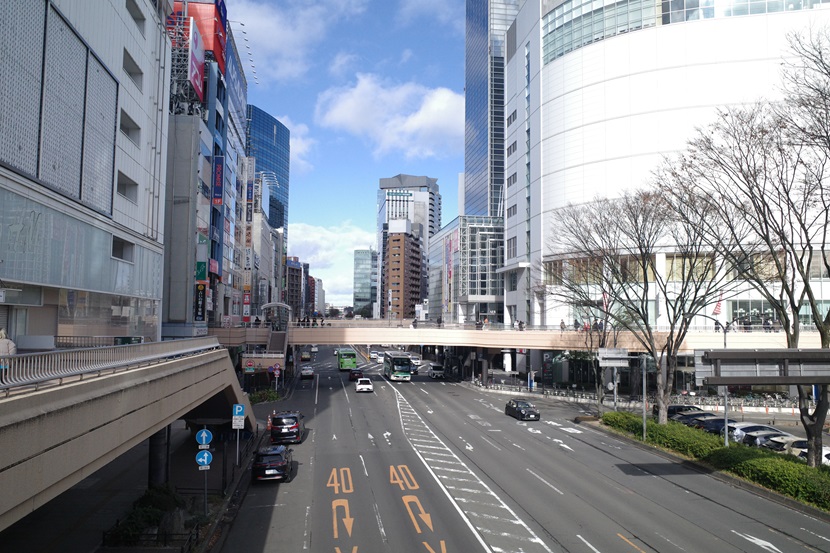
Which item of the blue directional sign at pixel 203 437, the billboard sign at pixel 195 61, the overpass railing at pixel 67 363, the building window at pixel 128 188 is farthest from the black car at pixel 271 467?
the billboard sign at pixel 195 61

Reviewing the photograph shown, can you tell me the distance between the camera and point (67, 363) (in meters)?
10.2

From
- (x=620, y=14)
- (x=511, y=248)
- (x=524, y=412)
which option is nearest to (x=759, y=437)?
(x=524, y=412)

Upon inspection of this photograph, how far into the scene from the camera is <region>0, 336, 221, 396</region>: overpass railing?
8594 millimetres

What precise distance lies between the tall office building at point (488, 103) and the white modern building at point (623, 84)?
72.0 m

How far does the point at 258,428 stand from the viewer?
36.8m

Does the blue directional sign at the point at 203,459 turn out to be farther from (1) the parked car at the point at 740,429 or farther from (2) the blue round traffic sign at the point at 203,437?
(1) the parked car at the point at 740,429

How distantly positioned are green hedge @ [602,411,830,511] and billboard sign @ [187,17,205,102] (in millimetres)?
42317

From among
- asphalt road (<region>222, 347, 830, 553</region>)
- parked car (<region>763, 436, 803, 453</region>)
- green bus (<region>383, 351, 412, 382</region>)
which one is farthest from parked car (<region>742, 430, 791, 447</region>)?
green bus (<region>383, 351, 412, 382</region>)

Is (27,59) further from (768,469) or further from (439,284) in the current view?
(439,284)

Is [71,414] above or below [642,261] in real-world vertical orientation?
below

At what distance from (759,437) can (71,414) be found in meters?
35.1

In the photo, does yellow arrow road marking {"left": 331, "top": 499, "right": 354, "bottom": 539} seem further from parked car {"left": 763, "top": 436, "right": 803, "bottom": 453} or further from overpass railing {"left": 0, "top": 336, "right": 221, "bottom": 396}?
parked car {"left": 763, "top": 436, "right": 803, "bottom": 453}

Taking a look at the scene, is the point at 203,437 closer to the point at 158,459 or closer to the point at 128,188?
the point at 158,459

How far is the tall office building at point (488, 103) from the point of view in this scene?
15388 cm
